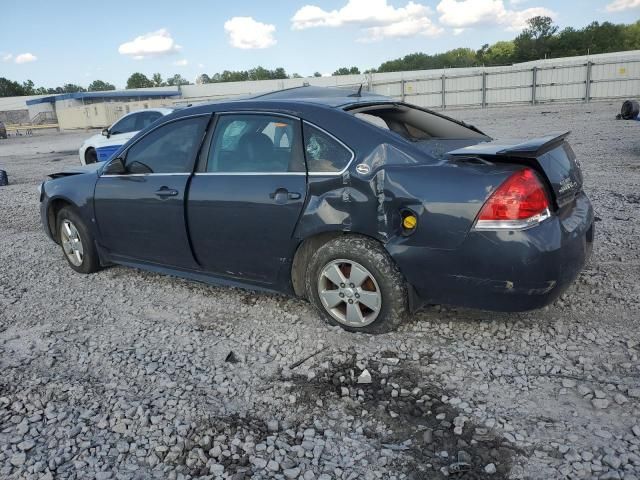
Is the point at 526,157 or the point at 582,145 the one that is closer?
the point at 526,157

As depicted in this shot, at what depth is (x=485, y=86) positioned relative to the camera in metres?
31.3

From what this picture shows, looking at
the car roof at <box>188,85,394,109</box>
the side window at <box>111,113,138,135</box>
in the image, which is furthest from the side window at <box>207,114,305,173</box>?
the side window at <box>111,113,138,135</box>

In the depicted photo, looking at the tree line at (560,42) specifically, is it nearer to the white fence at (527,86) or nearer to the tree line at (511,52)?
the tree line at (511,52)

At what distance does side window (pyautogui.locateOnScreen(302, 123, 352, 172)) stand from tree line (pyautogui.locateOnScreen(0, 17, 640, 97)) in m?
83.1

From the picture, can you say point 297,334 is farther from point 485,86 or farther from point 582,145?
point 485,86

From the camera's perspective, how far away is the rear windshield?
3.73 metres

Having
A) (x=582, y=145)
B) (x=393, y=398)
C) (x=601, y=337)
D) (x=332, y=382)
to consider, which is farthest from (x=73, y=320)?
(x=582, y=145)

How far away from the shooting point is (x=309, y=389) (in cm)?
306

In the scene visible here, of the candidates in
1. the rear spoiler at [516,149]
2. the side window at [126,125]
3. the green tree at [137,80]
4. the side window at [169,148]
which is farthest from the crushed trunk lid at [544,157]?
the green tree at [137,80]

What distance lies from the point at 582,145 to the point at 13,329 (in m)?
12.0

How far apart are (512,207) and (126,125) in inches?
433

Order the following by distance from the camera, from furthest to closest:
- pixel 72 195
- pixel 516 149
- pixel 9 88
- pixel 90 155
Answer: pixel 9 88, pixel 90 155, pixel 72 195, pixel 516 149

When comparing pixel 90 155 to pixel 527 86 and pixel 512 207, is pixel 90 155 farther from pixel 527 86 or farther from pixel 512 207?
pixel 527 86

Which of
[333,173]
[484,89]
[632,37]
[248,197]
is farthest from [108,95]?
[632,37]
